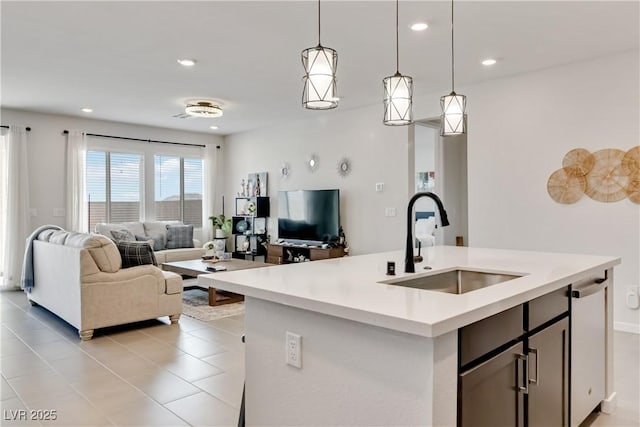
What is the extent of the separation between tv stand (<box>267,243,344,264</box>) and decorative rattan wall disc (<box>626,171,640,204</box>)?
11.9 feet

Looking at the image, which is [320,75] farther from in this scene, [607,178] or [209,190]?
[209,190]

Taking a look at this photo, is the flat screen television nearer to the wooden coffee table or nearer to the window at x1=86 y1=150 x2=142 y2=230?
the wooden coffee table

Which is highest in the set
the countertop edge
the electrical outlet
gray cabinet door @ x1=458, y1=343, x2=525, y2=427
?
the countertop edge

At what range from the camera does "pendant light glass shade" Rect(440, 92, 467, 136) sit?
264cm

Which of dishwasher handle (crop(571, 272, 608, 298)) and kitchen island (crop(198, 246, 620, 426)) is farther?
dishwasher handle (crop(571, 272, 608, 298))

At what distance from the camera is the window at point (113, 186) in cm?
733

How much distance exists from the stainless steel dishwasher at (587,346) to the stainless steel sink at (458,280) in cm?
35

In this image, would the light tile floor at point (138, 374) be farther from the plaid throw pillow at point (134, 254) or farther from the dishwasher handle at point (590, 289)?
the dishwasher handle at point (590, 289)

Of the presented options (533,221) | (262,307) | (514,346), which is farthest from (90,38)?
(533,221)

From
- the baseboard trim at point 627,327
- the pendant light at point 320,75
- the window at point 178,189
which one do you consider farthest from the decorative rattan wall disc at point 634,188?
the window at point 178,189

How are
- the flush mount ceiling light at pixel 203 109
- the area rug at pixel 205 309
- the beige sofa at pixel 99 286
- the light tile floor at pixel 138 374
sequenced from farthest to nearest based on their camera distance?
the flush mount ceiling light at pixel 203 109 < the area rug at pixel 205 309 < the beige sofa at pixel 99 286 < the light tile floor at pixel 138 374

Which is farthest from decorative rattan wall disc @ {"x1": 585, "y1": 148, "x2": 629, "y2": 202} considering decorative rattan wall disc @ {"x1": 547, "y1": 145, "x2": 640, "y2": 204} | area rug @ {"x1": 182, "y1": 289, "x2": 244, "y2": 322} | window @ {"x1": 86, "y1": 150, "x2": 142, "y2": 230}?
window @ {"x1": 86, "y1": 150, "x2": 142, "y2": 230}

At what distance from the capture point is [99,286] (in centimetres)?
397

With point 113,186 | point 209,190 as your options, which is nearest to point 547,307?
point 113,186
